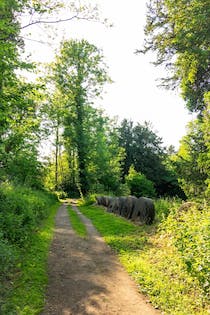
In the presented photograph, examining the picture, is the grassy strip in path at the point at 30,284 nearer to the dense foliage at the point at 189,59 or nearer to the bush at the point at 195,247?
the bush at the point at 195,247

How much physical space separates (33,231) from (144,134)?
3791cm

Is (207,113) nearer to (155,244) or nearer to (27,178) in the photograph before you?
(155,244)

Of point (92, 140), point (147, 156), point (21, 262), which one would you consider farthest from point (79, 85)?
point (21, 262)

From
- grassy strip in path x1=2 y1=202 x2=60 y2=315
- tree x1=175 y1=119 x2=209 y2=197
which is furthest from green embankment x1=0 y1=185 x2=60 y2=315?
tree x1=175 y1=119 x2=209 y2=197

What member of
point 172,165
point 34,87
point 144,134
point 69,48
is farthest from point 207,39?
point 144,134

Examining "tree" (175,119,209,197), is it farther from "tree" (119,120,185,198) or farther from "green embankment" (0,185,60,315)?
"tree" (119,120,185,198)

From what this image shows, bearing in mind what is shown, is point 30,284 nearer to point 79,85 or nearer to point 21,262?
point 21,262

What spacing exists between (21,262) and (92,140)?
1137 inches

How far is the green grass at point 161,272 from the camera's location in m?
4.90

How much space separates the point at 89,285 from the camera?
19.2 ft

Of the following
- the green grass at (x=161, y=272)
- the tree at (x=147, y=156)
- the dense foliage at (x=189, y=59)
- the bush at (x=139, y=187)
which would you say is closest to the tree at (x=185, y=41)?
the dense foliage at (x=189, y=59)

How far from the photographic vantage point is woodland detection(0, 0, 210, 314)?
729 cm

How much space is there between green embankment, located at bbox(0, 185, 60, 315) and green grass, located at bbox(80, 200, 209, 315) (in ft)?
7.21

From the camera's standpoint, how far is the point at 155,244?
9.01 m
